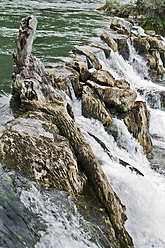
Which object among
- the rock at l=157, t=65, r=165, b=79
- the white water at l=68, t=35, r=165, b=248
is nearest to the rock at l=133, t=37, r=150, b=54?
the rock at l=157, t=65, r=165, b=79

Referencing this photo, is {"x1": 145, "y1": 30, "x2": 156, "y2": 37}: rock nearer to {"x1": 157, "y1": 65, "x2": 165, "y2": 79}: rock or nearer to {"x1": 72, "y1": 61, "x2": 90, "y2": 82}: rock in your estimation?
{"x1": 157, "y1": 65, "x2": 165, "y2": 79}: rock

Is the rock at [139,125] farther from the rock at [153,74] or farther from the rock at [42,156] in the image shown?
the rock at [153,74]

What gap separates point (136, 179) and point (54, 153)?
2.64m

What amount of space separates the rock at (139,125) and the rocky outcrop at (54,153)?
291 centimetres

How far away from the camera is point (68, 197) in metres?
3.68

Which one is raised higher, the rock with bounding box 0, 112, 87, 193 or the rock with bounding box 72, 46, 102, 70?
the rock with bounding box 72, 46, 102, 70

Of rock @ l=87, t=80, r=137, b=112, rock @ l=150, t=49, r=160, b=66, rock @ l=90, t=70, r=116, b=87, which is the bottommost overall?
rock @ l=87, t=80, r=137, b=112

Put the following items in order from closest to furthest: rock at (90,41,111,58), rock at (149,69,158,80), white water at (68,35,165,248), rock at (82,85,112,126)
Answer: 1. white water at (68,35,165,248)
2. rock at (82,85,112,126)
3. rock at (90,41,111,58)
4. rock at (149,69,158,80)

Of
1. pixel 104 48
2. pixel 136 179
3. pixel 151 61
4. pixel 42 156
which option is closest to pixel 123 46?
pixel 151 61

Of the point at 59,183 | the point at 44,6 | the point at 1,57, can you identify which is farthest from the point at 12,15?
the point at 59,183

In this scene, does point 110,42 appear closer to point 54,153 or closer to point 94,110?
point 94,110

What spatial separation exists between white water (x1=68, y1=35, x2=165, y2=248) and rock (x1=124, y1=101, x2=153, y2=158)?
245mm

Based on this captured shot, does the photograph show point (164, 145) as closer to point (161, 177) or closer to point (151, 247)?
point (161, 177)

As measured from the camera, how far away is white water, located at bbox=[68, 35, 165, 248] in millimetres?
4685
